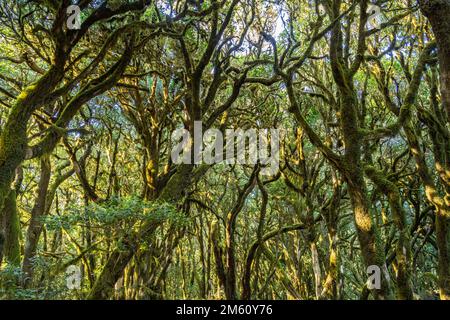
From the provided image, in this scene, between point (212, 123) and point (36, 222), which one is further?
point (36, 222)

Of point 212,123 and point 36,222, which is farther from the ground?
point 212,123

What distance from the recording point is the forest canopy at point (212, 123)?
6168mm

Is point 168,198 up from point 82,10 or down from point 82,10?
down

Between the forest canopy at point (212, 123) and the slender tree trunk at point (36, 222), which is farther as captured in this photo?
the slender tree trunk at point (36, 222)

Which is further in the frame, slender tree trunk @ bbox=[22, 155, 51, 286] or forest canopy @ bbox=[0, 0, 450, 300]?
slender tree trunk @ bbox=[22, 155, 51, 286]

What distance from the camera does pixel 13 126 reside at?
230 inches

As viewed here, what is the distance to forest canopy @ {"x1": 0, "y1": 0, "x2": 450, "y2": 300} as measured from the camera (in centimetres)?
617

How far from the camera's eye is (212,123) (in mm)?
8703
